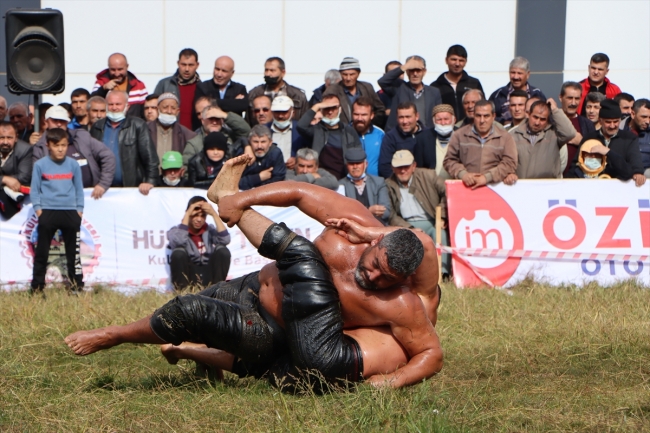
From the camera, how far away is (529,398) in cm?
542

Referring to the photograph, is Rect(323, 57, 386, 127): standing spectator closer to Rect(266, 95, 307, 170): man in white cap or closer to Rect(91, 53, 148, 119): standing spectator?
Rect(266, 95, 307, 170): man in white cap

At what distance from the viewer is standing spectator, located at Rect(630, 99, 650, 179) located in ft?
33.5

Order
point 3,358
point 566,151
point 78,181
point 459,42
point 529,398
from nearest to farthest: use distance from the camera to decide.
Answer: point 529,398 → point 3,358 → point 78,181 → point 566,151 → point 459,42

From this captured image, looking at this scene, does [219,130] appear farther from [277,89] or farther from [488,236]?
[488,236]

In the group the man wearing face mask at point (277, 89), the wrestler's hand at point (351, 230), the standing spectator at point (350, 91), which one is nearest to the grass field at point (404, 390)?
the wrestler's hand at point (351, 230)

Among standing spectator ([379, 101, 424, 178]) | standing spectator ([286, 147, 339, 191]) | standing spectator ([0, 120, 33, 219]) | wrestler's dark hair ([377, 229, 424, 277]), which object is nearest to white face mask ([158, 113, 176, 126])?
standing spectator ([0, 120, 33, 219])

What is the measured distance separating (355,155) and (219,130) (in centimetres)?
153

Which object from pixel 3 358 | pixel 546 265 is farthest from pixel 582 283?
pixel 3 358

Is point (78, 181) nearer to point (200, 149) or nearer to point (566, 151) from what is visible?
point (200, 149)

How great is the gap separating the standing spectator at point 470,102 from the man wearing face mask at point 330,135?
3.91 ft

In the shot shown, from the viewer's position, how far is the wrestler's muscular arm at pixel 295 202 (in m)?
5.36

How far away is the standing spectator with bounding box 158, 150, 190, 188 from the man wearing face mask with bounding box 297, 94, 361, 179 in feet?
4.33

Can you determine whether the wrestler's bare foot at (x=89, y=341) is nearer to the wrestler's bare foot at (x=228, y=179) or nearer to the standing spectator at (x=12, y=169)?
the wrestler's bare foot at (x=228, y=179)

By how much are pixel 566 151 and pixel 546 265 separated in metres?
1.29
